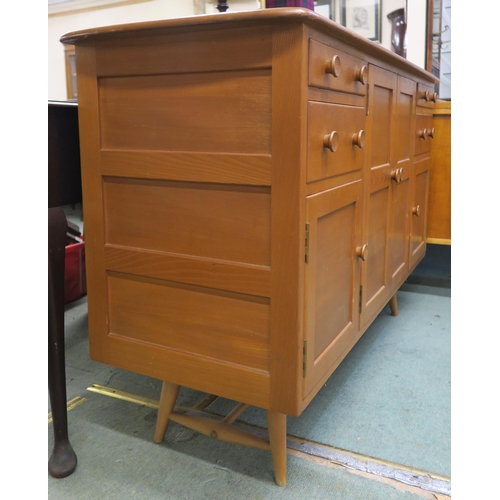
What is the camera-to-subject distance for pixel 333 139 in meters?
1.08

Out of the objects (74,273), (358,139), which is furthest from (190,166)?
(74,273)

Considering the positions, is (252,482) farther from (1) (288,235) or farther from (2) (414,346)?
(2) (414,346)

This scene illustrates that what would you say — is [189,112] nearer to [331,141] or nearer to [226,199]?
[226,199]

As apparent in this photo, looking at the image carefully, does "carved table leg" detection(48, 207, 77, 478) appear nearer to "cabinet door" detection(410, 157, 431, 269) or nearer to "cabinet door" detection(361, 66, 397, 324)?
"cabinet door" detection(361, 66, 397, 324)

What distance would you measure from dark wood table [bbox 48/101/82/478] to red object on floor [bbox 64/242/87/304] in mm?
1024

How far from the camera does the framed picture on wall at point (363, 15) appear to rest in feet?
9.48

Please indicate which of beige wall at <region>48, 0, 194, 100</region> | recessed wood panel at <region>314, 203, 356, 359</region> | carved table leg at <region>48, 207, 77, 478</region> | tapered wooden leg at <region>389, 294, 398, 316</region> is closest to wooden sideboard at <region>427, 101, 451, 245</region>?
tapered wooden leg at <region>389, 294, 398, 316</region>

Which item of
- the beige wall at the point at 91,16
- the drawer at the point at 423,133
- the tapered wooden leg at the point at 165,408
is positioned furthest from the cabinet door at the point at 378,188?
the beige wall at the point at 91,16

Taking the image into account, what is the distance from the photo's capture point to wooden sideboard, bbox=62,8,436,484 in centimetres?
99

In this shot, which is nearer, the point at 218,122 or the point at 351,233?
the point at 218,122

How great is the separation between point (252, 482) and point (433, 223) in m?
1.66

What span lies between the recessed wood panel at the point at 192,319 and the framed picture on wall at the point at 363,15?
2283 millimetres

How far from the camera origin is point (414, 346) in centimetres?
198
